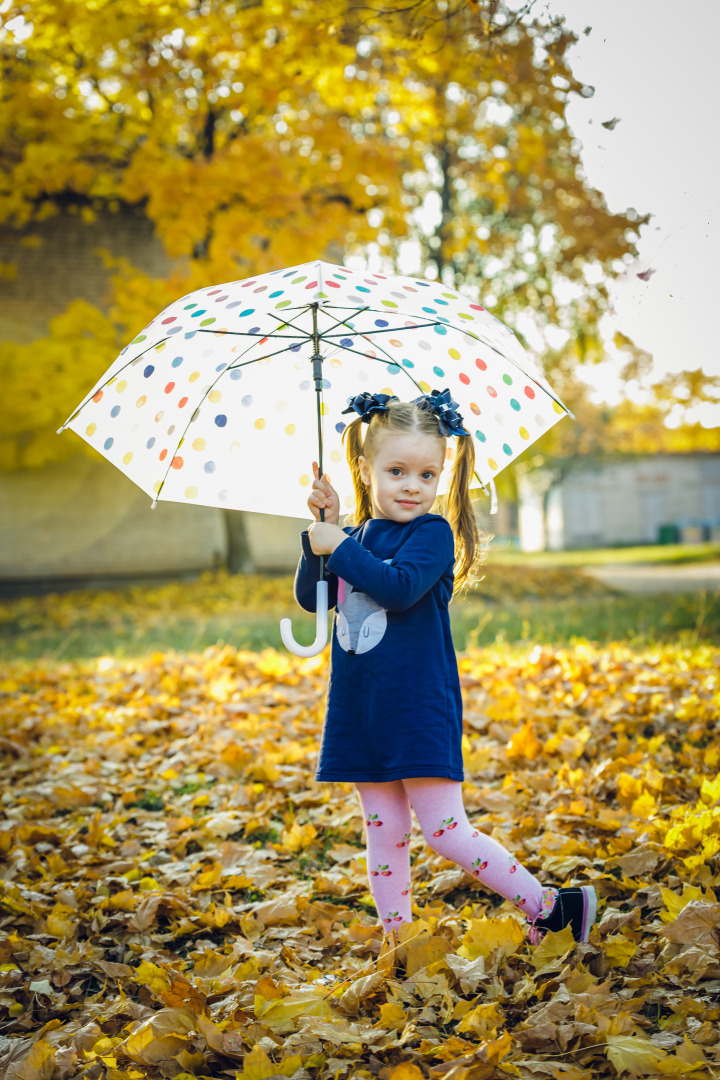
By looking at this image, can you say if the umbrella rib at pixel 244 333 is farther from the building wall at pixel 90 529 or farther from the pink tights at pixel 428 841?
the building wall at pixel 90 529

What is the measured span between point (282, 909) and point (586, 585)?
38.6 feet

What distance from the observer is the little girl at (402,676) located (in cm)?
223

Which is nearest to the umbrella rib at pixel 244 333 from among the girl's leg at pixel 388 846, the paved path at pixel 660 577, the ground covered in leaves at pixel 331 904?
the girl's leg at pixel 388 846

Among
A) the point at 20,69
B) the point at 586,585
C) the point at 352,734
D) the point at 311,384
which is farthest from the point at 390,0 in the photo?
the point at 586,585

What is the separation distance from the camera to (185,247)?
9180mm

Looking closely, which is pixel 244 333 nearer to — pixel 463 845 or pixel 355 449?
pixel 355 449

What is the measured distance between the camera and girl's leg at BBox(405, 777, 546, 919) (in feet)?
7.54

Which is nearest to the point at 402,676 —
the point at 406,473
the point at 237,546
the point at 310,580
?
the point at 310,580

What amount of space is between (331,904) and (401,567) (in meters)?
1.24

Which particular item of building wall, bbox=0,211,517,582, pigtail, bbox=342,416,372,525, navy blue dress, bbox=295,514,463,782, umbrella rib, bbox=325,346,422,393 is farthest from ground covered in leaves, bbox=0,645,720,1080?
building wall, bbox=0,211,517,582

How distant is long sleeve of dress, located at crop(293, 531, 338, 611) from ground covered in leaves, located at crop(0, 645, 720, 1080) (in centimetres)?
91

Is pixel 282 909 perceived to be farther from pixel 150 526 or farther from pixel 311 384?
pixel 150 526

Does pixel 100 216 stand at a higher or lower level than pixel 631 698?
higher

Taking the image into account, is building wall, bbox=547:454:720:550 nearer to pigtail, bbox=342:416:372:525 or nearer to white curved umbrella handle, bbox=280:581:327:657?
pigtail, bbox=342:416:372:525
